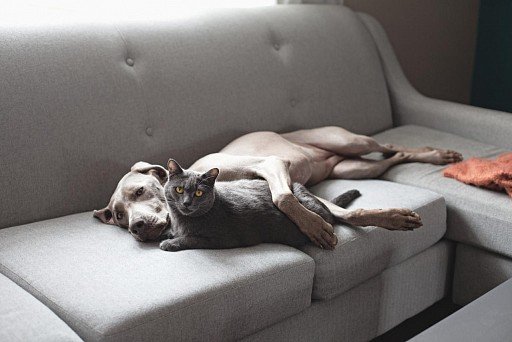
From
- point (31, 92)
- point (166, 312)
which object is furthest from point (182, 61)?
point (166, 312)

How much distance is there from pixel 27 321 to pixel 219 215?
2.06ft

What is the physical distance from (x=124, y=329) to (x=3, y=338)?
0.85ft

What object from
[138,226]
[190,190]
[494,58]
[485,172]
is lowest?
[494,58]

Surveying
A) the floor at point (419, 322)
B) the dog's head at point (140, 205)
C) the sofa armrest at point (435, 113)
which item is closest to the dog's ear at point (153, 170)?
the dog's head at point (140, 205)

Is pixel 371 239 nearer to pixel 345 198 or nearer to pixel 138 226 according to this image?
pixel 345 198

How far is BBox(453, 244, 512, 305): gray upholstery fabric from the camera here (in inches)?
102

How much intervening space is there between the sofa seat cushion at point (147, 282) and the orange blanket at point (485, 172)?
872mm

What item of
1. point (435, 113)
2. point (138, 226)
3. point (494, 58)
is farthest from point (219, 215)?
point (494, 58)

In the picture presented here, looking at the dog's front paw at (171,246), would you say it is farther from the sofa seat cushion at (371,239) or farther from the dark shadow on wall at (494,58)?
the dark shadow on wall at (494,58)

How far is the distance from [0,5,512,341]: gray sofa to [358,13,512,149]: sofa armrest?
1cm

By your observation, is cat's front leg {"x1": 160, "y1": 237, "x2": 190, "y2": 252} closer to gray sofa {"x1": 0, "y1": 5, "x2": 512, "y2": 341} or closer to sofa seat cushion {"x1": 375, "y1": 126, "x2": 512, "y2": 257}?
gray sofa {"x1": 0, "y1": 5, "x2": 512, "y2": 341}

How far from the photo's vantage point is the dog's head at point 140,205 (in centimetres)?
210

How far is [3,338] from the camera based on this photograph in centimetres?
158

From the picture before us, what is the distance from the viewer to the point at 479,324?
1.76 m
